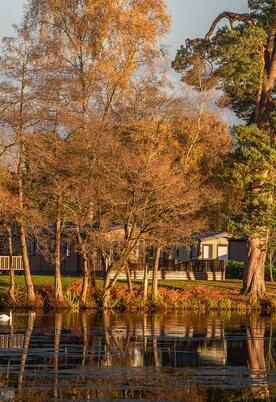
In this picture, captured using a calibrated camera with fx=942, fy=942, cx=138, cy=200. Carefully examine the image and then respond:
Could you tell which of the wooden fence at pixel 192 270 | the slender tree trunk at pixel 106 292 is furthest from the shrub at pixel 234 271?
the slender tree trunk at pixel 106 292

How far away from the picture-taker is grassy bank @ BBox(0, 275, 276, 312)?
5359 cm

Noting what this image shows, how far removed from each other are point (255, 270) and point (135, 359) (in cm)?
2850

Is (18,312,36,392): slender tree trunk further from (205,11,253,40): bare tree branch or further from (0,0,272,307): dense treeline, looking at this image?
(205,11,253,40): bare tree branch

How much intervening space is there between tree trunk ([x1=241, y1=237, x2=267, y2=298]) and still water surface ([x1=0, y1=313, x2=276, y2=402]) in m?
10.2

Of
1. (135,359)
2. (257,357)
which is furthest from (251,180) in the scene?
(135,359)

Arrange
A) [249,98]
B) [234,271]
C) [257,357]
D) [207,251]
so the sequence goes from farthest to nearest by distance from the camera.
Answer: [207,251], [234,271], [249,98], [257,357]

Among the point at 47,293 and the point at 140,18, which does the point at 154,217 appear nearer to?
the point at 47,293

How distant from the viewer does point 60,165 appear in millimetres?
51312

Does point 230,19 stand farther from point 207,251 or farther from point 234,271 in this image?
point 207,251

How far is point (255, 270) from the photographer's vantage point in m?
58.9

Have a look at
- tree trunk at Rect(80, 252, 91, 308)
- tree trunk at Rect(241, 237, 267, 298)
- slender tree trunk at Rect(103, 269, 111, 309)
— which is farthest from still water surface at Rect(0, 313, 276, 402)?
tree trunk at Rect(241, 237, 267, 298)

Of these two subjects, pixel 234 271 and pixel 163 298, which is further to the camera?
pixel 234 271

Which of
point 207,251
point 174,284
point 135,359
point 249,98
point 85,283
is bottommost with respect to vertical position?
point 135,359

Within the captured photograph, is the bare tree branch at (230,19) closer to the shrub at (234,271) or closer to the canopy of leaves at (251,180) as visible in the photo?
the canopy of leaves at (251,180)
